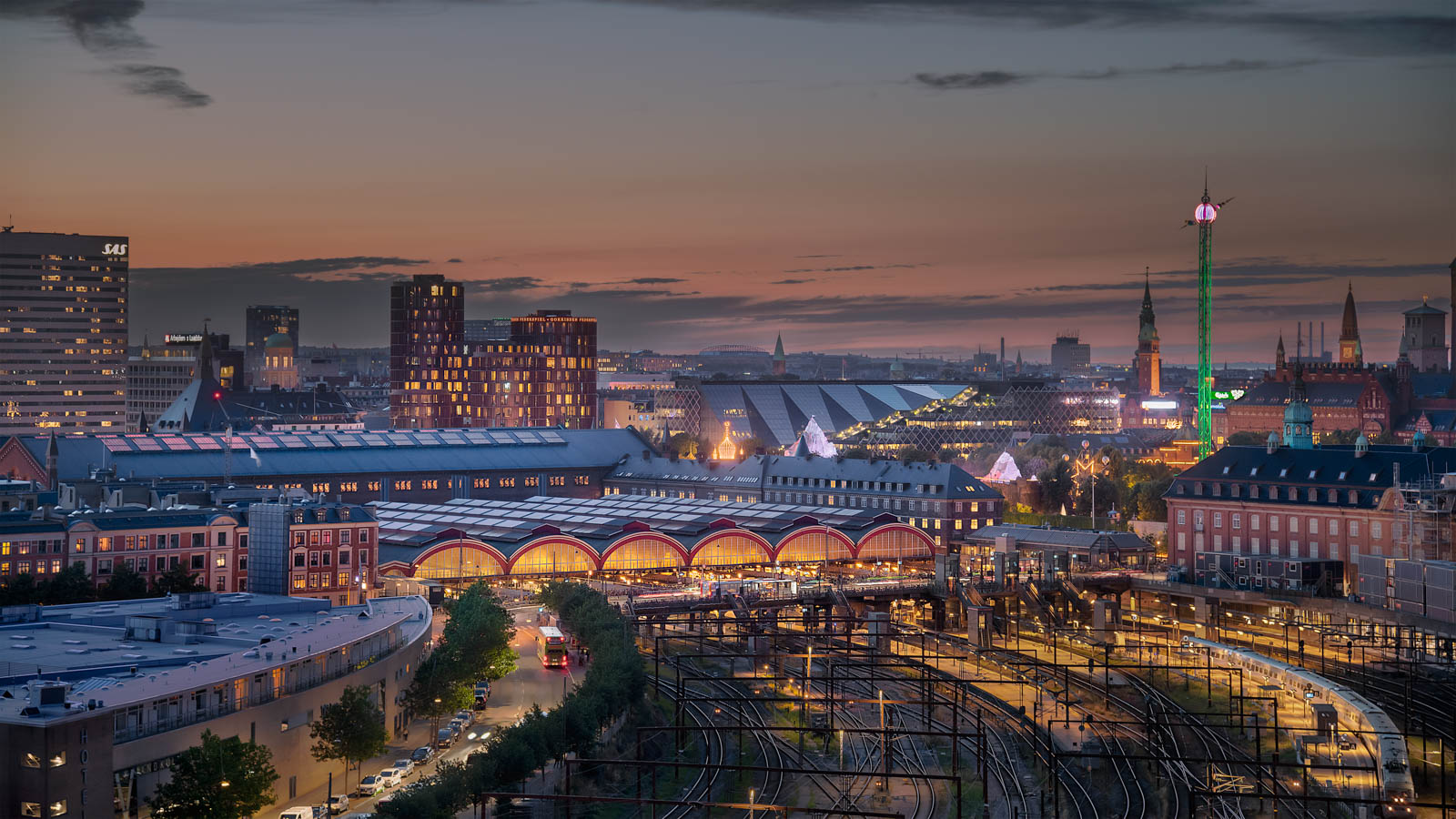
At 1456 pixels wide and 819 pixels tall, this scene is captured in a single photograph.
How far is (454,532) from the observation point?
84812 mm

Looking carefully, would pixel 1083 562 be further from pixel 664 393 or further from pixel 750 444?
pixel 664 393

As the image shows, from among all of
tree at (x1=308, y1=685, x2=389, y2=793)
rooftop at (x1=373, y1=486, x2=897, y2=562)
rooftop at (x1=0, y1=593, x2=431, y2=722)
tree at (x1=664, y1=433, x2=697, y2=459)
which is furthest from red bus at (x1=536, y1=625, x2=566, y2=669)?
tree at (x1=664, y1=433, x2=697, y2=459)

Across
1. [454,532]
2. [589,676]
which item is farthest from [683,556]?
[589,676]

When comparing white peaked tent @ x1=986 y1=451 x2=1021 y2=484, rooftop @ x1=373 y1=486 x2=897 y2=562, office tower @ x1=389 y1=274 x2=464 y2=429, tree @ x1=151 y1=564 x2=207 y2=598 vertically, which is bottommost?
tree @ x1=151 y1=564 x2=207 y2=598

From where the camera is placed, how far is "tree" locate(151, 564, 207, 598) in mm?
67938

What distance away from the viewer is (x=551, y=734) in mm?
46281

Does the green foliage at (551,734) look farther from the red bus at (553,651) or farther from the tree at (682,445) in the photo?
the tree at (682,445)

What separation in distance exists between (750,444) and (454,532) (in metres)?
56.6

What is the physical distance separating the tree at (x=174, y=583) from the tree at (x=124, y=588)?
0.64 metres

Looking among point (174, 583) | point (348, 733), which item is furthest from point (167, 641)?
point (174, 583)

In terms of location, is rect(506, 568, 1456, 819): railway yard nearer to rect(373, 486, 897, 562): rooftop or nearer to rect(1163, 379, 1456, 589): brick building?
rect(1163, 379, 1456, 589): brick building

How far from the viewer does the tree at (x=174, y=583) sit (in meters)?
67.9

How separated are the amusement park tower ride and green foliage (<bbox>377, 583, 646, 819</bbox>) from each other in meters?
75.2

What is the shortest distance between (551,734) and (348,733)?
5623 millimetres
